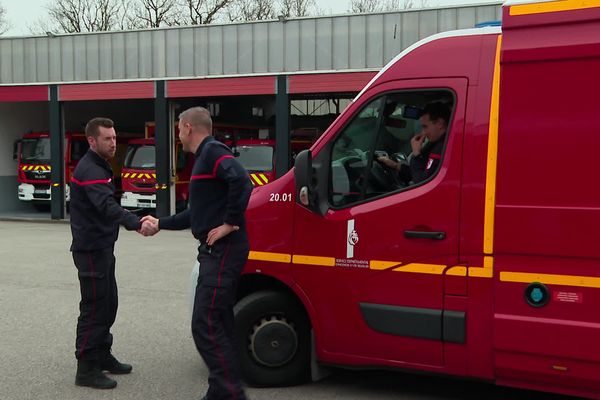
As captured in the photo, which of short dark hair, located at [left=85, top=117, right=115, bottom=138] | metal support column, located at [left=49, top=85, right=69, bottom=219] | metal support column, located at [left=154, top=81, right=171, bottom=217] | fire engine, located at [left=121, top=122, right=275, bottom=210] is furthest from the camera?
metal support column, located at [left=49, top=85, right=69, bottom=219]

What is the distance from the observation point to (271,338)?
4.66 m

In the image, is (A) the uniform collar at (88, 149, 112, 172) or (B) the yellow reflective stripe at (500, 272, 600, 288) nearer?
(B) the yellow reflective stripe at (500, 272, 600, 288)

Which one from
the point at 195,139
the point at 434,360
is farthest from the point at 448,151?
the point at 195,139

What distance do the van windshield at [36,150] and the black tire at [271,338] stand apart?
17.9 metres

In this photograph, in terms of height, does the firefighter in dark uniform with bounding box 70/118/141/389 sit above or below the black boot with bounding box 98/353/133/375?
above

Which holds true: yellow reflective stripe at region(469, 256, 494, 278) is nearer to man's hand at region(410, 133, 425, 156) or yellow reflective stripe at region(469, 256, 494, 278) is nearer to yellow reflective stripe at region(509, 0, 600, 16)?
man's hand at region(410, 133, 425, 156)

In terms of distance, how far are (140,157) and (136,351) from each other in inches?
568

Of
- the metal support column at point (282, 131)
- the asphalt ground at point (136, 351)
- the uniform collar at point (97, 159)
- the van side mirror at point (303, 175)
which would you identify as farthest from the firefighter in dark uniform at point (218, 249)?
the metal support column at point (282, 131)

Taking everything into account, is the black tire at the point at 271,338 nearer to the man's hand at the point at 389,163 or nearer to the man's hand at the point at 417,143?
the man's hand at the point at 389,163

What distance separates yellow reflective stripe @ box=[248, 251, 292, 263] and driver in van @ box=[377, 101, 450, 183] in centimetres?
92

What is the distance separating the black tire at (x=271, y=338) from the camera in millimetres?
4641

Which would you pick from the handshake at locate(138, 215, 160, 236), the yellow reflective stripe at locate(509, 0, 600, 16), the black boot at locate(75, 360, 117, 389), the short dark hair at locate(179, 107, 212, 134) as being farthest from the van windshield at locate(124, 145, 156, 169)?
the yellow reflective stripe at locate(509, 0, 600, 16)

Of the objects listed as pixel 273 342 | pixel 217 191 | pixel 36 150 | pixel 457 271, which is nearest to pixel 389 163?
pixel 457 271

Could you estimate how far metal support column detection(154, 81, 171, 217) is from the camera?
18.4 m
